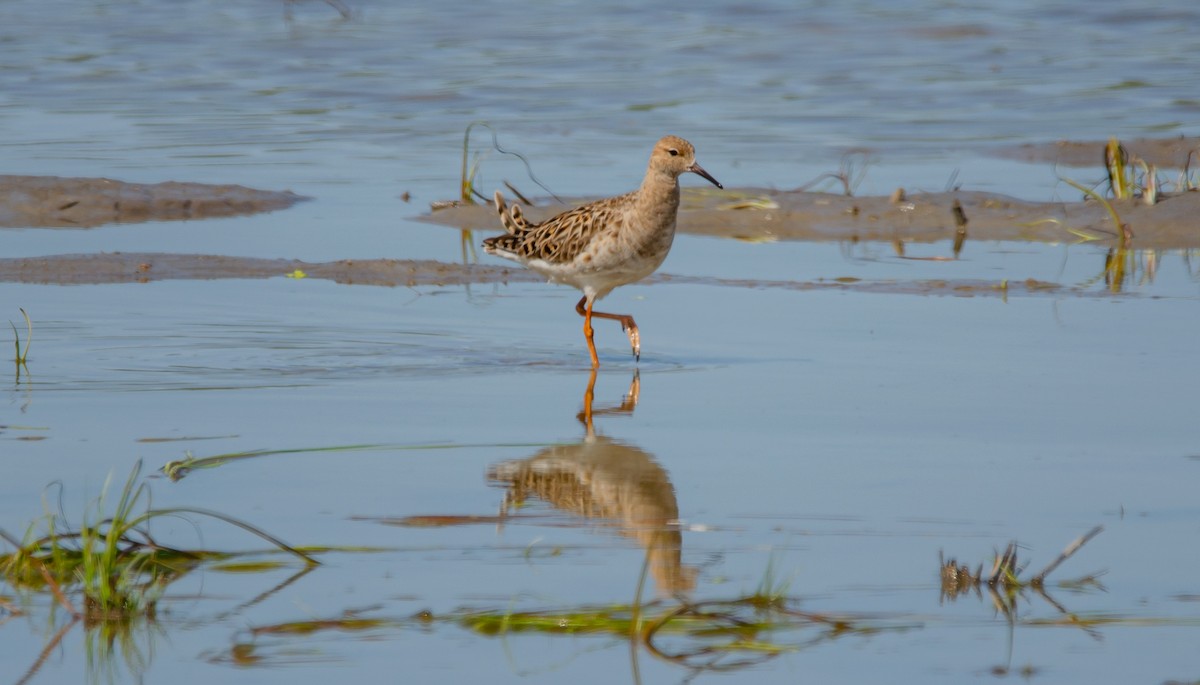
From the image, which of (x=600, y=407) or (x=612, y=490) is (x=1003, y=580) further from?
(x=600, y=407)

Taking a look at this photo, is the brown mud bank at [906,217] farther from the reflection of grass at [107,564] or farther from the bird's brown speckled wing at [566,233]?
the reflection of grass at [107,564]

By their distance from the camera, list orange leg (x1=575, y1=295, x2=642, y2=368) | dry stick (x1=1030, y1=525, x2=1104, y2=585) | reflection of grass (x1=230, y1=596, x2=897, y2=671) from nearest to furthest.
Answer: reflection of grass (x1=230, y1=596, x2=897, y2=671)
dry stick (x1=1030, y1=525, x2=1104, y2=585)
orange leg (x1=575, y1=295, x2=642, y2=368)

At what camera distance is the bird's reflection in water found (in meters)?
5.18

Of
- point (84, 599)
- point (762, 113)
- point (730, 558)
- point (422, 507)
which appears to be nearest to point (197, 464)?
point (422, 507)

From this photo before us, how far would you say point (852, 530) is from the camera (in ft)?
17.8

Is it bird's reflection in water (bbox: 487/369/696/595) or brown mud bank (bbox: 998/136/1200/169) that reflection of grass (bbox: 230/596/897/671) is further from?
brown mud bank (bbox: 998/136/1200/169)

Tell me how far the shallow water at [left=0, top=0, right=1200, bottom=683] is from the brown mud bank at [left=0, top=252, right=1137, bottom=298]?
18 centimetres

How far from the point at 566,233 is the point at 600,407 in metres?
1.94

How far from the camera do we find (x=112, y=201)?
12.8 m

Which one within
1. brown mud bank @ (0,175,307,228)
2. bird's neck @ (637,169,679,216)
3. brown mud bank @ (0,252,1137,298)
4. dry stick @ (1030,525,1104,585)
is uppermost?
bird's neck @ (637,169,679,216)

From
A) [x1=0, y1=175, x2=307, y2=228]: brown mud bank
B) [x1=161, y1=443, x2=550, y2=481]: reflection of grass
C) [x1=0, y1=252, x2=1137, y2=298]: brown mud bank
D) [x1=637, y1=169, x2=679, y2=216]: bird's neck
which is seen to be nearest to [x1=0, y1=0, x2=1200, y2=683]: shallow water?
[x1=161, y1=443, x2=550, y2=481]: reflection of grass

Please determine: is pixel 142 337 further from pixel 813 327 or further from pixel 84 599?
pixel 84 599

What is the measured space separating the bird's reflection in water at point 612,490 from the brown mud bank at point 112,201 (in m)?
6.69

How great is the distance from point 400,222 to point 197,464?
6558 millimetres
